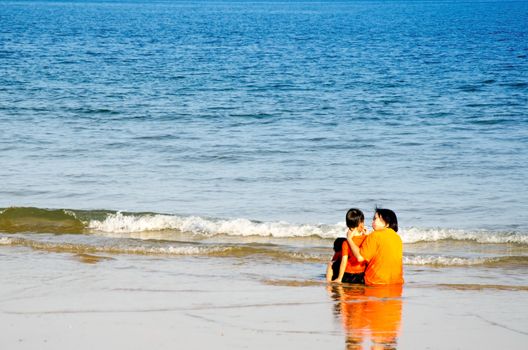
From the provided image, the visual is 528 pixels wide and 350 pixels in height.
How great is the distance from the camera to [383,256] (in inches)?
359

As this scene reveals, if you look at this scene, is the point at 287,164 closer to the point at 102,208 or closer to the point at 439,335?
the point at 102,208

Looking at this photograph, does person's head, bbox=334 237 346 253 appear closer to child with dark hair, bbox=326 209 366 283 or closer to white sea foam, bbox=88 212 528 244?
child with dark hair, bbox=326 209 366 283

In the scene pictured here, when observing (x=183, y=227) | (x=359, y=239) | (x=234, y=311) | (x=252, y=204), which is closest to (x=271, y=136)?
(x=252, y=204)

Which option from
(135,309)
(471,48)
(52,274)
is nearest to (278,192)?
(52,274)

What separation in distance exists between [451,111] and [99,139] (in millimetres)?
10448

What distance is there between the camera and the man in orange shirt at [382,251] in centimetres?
898

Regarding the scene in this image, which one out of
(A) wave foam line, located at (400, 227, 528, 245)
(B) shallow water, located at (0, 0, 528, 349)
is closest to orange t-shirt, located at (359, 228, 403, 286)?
(B) shallow water, located at (0, 0, 528, 349)

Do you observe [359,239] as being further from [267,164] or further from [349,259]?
[267,164]

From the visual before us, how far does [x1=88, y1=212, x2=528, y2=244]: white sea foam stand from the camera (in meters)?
12.7

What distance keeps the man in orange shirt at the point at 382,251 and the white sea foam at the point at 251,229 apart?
3.59 metres

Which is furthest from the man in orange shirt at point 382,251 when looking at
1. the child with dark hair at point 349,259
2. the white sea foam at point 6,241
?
the white sea foam at point 6,241

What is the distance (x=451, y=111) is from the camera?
85.5 feet

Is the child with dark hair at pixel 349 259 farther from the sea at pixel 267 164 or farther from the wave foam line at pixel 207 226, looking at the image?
the wave foam line at pixel 207 226

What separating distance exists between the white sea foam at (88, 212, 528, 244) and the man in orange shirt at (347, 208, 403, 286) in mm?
3590
